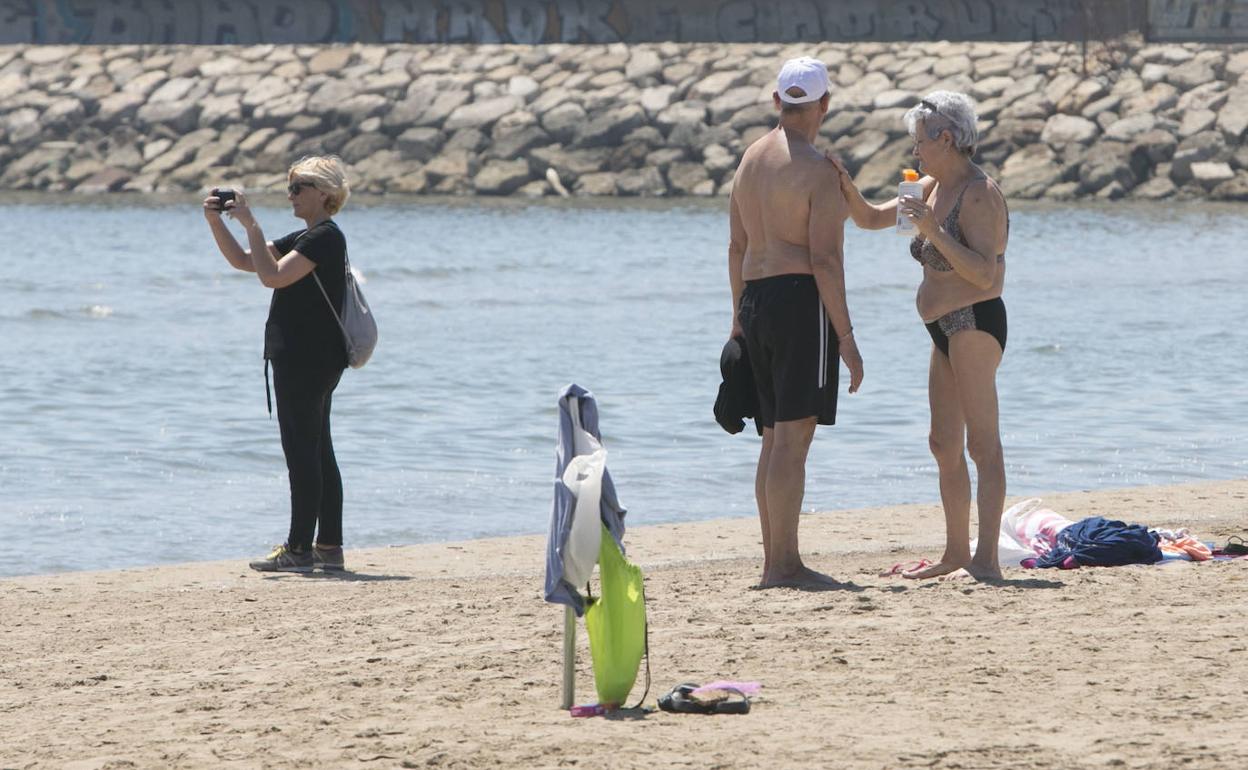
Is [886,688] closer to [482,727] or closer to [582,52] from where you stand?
[482,727]

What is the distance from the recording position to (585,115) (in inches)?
1519

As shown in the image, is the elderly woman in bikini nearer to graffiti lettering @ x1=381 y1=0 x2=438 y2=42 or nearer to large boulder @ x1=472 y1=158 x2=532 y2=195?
large boulder @ x1=472 y1=158 x2=532 y2=195

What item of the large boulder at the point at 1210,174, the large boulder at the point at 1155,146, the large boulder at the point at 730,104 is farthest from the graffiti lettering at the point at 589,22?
the large boulder at the point at 1210,174

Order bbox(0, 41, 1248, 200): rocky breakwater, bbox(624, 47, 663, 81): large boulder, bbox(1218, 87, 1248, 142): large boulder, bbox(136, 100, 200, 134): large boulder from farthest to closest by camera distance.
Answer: bbox(136, 100, 200, 134): large boulder < bbox(624, 47, 663, 81): large boulder < bbox(0, 41, 1248, 200): rocky breakwater < bbox(1218, 87, 1248, 142): large boulder

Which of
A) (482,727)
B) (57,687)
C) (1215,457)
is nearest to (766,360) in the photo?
(482,727)

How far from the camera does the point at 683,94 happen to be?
127 feet

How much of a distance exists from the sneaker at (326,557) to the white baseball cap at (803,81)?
2603 mm

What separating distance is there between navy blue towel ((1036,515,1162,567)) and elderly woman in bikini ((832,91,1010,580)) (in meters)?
0.50

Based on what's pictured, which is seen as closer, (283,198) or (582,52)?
(283,198)

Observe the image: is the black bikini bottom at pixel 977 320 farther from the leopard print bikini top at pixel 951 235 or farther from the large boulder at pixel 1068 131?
the large boulder at pixel 1068 131

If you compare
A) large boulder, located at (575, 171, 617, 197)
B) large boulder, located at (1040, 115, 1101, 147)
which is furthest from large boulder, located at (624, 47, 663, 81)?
large boulder, located at (1040, 115, 1101, 147)

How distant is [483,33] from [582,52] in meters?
3.32

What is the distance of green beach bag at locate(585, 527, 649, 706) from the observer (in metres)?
4.79

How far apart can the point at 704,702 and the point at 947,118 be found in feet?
7.22
